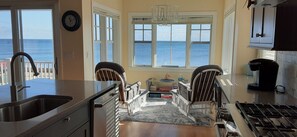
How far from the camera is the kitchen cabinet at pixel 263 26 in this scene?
1.92 m

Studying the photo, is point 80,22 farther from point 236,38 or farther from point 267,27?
point 267,27

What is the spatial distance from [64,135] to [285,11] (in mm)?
1908

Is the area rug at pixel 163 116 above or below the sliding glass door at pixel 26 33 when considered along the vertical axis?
below

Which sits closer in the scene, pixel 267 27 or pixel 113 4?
pixel 267 27

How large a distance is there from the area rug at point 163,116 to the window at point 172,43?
180 cm

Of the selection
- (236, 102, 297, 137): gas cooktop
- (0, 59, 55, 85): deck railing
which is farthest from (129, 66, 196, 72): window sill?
(236, 102, 297, 137): gas cooktop

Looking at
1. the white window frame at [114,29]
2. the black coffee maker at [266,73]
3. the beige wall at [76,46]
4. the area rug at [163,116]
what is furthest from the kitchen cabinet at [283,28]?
the white window frame at [114,29]

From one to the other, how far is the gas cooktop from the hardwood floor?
7.08ft

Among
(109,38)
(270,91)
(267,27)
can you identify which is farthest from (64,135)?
(109,38)

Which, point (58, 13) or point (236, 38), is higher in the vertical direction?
point (58, 13)

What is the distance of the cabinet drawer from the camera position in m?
1.51

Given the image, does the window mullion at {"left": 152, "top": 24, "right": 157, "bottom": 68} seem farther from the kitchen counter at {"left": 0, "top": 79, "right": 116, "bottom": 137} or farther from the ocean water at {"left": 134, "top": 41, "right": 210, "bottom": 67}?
the kitchen counter at {"left": 0, "top": 79, "right": 116, "bottom": 137}

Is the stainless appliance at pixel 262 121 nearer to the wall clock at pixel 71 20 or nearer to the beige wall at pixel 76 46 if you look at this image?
the beige wall at pixel 76 46

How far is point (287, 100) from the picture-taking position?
6.83 ft
